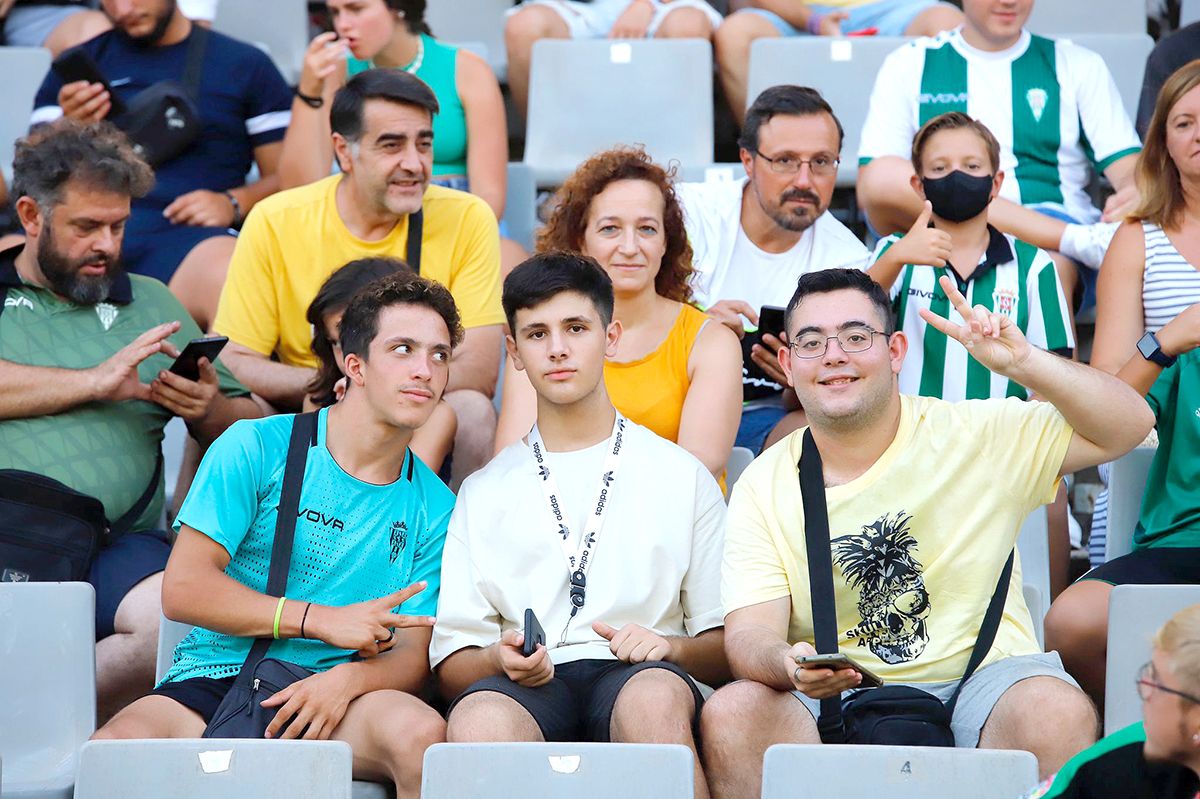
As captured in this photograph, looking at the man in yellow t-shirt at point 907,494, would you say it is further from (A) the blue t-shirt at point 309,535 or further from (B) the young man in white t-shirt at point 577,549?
(A) the blue t-shirt at point 309,535

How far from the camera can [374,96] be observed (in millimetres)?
3840

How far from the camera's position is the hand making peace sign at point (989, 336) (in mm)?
2559

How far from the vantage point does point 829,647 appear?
255 cm

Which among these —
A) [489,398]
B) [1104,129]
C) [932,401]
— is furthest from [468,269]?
[1104,129]

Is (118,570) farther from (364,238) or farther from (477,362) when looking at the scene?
(364,238)

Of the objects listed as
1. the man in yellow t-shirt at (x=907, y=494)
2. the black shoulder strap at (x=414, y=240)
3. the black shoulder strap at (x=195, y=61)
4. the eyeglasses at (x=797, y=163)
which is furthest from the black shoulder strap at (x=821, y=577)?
the black shoulder strap at (x=195, y=61)

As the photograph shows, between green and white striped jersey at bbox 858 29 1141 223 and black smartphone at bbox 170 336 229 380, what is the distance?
199 centimetres

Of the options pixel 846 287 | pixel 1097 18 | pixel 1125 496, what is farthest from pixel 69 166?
pixel 1097 18

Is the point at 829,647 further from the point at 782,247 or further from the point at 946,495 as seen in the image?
the point at 782,247

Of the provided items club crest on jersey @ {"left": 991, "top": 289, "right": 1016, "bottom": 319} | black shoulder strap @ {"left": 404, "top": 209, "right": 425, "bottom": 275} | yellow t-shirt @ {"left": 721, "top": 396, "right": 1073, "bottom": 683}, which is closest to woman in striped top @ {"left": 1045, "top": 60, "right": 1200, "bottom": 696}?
club crest on jersey @ {"left": 991, "top": 289, "right": 1016, "bottom": 319}

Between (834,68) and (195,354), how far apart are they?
2528 millimetres

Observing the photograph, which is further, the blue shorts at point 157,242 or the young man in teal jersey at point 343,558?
the blue shorts at point 157,242

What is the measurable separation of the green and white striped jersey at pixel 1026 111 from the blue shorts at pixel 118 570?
2.28 metres

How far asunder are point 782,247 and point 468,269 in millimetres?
815
